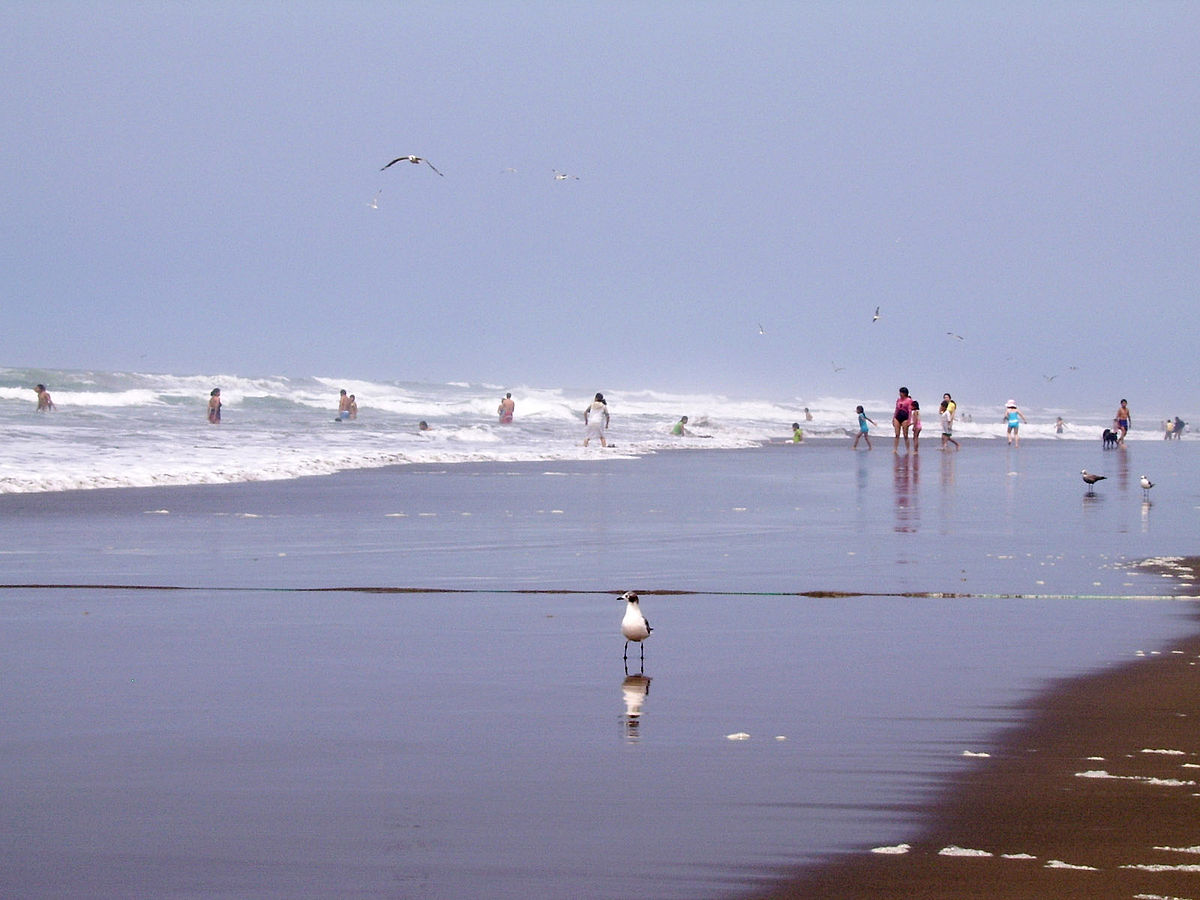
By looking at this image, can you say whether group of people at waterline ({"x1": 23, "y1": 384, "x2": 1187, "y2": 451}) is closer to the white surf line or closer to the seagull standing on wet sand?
the white surf line

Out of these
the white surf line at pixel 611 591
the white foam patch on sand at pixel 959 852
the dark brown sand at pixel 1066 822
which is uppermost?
the white surf line at pixel 611 591

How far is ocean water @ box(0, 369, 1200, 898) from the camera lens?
14.9ft

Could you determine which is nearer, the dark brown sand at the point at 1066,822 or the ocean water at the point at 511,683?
the dark brown sand at the point at 1066,822

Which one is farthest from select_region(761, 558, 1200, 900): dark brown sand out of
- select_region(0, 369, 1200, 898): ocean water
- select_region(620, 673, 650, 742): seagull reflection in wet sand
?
select_region(620, 673, 650, 742): seagull reflection in wet sand

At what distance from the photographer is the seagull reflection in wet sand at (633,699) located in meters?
6.21

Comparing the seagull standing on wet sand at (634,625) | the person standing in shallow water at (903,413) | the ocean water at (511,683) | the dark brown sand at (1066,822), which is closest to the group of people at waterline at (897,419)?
A: the person standing in shallow water at (903,413)

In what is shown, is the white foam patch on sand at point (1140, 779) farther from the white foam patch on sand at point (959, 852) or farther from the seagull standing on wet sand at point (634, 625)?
the seagull standing on wet sand at point (634, 625)

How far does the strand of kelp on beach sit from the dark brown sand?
1850cm

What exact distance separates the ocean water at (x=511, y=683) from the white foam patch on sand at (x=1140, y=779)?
0.54 meters

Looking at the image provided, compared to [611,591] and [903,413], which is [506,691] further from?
[903,413]

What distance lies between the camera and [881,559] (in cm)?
1341

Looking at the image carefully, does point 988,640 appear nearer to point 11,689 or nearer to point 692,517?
point 11,689

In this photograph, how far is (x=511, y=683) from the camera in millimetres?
7266

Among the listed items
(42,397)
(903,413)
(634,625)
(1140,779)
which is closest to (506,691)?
(634,625)
